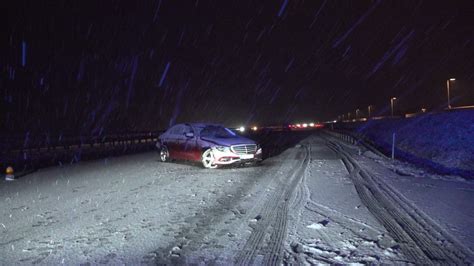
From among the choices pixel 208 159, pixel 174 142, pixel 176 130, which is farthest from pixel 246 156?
pixel 176 130

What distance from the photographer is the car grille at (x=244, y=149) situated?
12695 mm

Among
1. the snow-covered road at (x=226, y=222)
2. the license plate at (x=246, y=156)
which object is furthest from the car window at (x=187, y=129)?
the snow-covered road at (x=226, y=222)

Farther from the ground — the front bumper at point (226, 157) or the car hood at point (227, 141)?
the car hood at point (227, 141)

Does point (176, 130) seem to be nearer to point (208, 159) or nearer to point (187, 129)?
point (187, 129)

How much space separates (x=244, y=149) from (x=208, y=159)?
51.0 inches

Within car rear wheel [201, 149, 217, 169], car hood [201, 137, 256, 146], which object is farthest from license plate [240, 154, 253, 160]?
car rear wheel [201, 149, 217, 169]

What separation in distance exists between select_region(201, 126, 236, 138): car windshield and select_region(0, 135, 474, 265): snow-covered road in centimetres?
338

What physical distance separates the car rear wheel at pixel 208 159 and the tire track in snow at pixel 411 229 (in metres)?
5.46

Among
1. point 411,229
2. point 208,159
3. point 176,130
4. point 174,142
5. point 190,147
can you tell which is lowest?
point 411,229

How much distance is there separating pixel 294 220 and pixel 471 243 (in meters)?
2.41

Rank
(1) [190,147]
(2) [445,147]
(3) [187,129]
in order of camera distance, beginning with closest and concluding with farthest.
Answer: (1) [190,147]
(3) [187,129]
(2) [445,147]

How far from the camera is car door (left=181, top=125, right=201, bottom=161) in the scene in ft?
43.7

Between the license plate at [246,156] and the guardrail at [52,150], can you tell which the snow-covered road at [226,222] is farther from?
the guardrail at [52,150]

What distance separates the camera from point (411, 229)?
5.39 metres
